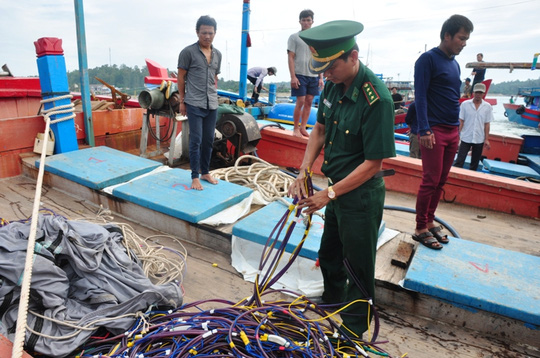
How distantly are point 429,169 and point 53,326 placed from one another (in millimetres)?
2893

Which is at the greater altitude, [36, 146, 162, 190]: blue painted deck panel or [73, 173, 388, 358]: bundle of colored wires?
[36, 146, 162, 190]: blue painted deck panel

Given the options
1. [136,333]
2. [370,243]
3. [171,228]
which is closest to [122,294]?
[136,333]

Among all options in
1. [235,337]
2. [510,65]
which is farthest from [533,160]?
[235,337]

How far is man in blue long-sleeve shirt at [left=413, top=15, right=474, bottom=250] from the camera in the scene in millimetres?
2824

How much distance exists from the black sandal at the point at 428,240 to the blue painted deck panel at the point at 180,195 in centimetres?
183

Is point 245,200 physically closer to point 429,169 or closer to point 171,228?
point 171,228

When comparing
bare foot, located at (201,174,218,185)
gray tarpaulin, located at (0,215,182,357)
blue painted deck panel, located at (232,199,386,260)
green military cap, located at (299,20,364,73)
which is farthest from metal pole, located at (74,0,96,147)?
green military cap, located at (299,20,364,73)

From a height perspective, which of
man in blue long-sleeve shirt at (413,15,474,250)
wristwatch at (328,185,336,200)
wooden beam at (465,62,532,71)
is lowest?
wristwatch at (328,185,336,200)

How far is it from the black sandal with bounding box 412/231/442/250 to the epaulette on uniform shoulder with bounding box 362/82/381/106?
1698mm

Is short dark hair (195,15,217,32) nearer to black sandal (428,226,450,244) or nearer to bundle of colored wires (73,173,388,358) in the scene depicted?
bundle of colored wires (73,173,388,358)

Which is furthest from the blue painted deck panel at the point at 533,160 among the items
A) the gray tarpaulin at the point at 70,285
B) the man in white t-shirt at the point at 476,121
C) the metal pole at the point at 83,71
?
the metal pole at the point at 83,71

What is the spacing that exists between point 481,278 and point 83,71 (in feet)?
18.4

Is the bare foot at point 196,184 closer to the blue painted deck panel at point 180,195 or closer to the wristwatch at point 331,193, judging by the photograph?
the blue painted deck panel at point 180,195

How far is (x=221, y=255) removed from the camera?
3.22 metres
